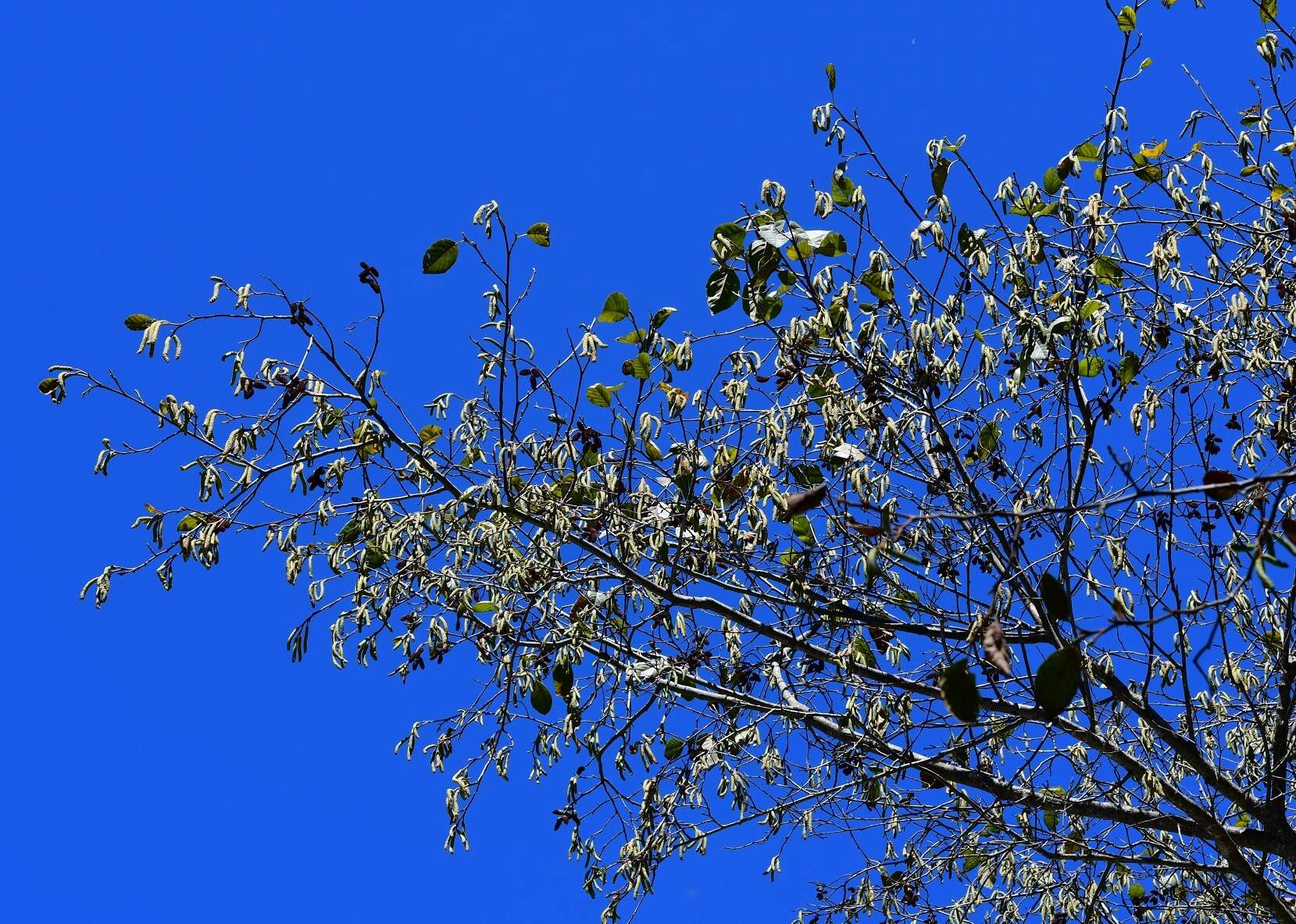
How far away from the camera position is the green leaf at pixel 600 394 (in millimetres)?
4945

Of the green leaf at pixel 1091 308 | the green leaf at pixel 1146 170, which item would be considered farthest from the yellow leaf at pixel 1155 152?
the green leaf at pixel 1091 308

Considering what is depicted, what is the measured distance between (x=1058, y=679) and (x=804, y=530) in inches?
86.7

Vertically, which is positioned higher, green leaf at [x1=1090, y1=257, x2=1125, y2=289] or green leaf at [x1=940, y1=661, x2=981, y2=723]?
green leaf at [x1=1090, y1=257, x2=1125, y2=289]

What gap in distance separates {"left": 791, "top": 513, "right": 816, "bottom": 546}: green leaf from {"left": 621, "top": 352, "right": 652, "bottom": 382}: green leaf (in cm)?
75

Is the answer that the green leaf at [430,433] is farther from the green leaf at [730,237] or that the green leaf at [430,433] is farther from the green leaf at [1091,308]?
the green leaf at [1091,308]

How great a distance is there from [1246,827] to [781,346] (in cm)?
279

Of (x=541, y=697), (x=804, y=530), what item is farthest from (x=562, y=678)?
(x=804, y=530)

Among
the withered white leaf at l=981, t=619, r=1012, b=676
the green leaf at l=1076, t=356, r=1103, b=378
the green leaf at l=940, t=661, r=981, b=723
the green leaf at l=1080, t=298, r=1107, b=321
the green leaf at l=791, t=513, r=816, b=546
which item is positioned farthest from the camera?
the green leaf at l=1076, t=356, r=1103, b=378

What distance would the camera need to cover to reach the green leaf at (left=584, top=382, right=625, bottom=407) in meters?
4.95

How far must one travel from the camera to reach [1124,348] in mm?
5160

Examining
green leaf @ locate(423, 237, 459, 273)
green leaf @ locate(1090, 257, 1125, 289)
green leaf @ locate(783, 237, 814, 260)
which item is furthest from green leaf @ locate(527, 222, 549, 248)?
green leaf @ locate(1090, 257, 1125, 289)

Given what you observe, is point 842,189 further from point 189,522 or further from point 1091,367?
point 189,522

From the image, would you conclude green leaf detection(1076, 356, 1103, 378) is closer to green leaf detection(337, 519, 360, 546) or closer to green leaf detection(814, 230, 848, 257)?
green leaf detection(814, 230, 848, 257)

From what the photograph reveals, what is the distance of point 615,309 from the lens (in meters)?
4.82
